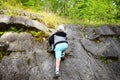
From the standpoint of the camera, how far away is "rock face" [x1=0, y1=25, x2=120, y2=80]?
9203 mm

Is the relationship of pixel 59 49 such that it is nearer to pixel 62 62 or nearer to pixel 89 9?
pixel 62 62

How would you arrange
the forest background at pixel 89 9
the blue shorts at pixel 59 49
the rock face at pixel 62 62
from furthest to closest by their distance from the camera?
the forest background at pixel 89 9 → the blue shorts at pixel 59 49 → the rock face at pixel 62 62

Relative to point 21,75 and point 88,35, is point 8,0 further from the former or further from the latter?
point 21,75

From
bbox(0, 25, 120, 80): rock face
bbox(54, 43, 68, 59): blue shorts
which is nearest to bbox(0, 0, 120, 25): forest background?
bbox(0, 25, 120, 80): rock face

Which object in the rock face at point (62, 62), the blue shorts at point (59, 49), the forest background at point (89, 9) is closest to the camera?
the rock face at point (62, 62)

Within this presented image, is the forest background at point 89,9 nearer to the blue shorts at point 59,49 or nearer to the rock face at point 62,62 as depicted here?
the rock face at point 62,62

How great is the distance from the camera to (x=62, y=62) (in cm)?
989

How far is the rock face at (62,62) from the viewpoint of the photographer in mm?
9203

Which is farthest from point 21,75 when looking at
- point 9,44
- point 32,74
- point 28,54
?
point 9,44

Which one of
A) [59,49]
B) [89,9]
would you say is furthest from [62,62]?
[89,9]

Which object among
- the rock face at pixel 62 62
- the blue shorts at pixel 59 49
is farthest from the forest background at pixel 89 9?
the blue shorts at pixel 59 49

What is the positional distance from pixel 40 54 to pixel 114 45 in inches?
159

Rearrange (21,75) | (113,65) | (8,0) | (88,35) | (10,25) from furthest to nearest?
(8,0) < (88,35) < (10,25) < (113,65) < (21,75)

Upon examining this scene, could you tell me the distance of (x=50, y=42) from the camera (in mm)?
10219
